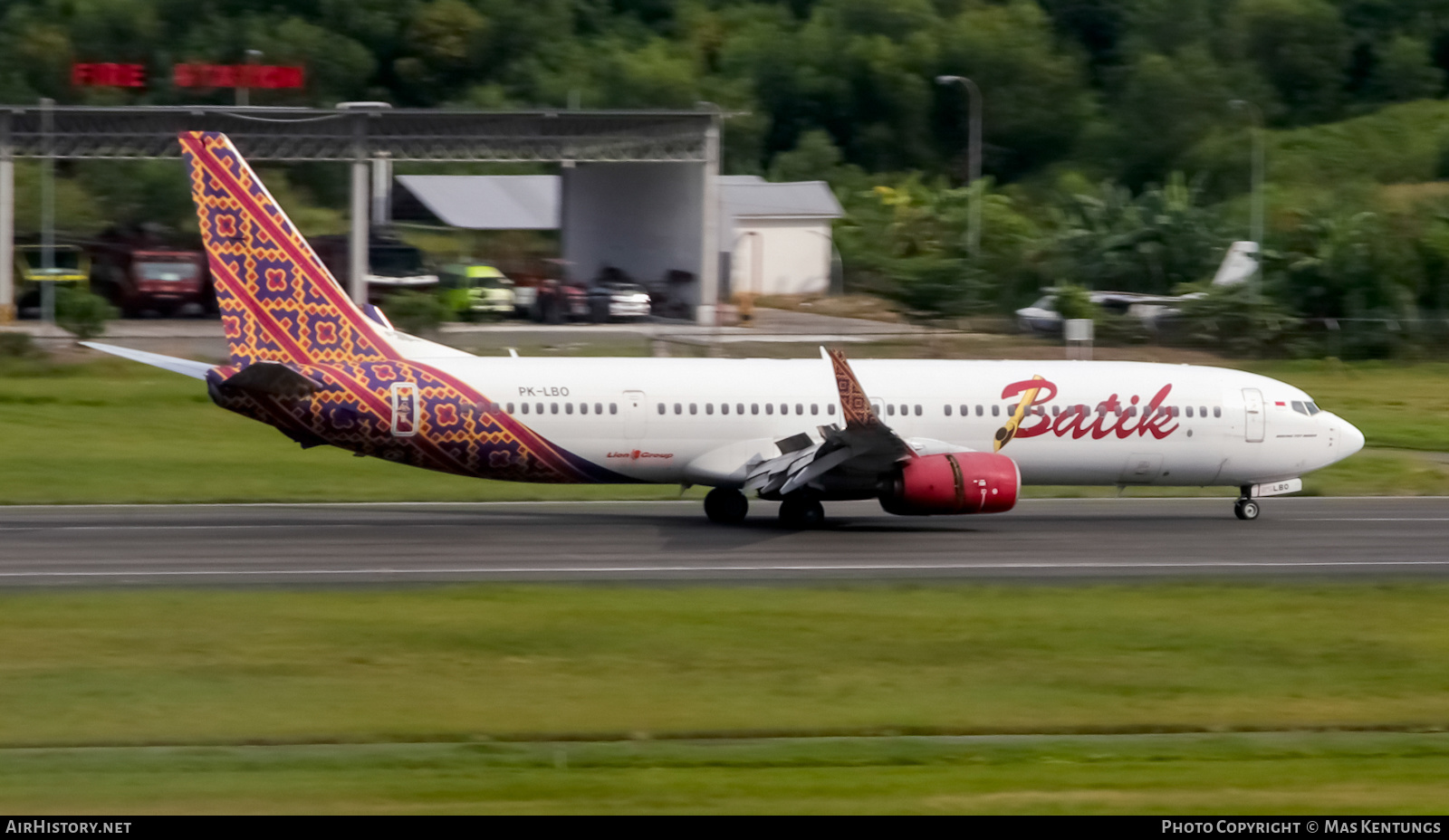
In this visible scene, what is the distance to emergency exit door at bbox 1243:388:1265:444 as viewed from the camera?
1388 inches

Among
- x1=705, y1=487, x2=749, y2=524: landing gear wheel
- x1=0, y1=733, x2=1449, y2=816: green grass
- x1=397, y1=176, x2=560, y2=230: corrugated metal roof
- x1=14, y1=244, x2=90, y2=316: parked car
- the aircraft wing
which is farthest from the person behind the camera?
x1=397, y1=176, x2=560, y2=230: corrugated metal roof

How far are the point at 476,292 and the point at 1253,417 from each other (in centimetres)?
4635

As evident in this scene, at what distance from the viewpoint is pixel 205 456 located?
Answer: 42.5m

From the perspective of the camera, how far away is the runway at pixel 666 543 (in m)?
27.8

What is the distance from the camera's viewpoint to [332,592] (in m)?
25.5

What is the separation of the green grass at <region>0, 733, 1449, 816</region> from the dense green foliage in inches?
2987

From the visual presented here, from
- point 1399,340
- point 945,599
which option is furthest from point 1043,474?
point 1399,340

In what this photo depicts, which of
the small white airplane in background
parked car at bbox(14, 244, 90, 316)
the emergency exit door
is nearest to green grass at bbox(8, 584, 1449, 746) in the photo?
the small white airplane in background

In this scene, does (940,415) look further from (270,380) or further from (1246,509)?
(270,380)

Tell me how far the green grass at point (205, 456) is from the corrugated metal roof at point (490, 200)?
1430 inches

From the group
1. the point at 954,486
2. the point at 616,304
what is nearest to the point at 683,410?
the point at 954,486

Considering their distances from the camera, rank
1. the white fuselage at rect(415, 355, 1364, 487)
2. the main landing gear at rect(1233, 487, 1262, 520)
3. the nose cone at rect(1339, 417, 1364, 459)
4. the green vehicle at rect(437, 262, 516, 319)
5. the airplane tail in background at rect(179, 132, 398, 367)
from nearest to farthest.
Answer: the airplane tail in background at rect(179, 132, 398, 367) < the white fuselage at rect(415, 355, 1364, 487) < the main landing gear at rect(1233, 487, 1262, 520) < the nose cone at rect(1339, 417, 1364, 459) < the green vehicle at rect(437, 262, 516, 319)

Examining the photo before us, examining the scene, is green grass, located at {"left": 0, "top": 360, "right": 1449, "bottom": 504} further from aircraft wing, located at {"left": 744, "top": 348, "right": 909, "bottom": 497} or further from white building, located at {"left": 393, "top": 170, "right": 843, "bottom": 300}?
white building, located at {"left": 393, "top": 170, "right": 843, "bottom": 300}
